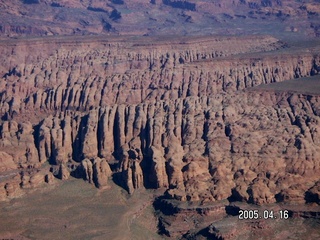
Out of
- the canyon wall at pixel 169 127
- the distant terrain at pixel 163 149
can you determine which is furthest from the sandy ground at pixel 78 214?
the canyon wall at pixel 169 127

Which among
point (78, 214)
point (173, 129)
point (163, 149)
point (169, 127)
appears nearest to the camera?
point (78, 214)

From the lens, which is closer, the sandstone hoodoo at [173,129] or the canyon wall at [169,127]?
the sandstone hoodoo at [173,129]

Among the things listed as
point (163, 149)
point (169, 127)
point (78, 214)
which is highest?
point (169, 127)

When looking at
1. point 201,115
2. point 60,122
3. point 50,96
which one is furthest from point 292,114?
point 50,96

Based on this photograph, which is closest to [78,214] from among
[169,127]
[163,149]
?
[163,149]

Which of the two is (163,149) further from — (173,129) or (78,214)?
(78,214)

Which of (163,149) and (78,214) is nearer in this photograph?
(78,214)

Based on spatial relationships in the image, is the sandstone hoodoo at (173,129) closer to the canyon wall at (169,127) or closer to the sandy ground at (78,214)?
the canyon wall at (169,127)

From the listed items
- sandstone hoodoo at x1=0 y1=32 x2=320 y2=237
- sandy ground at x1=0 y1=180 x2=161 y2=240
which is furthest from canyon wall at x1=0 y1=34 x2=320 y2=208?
sandy ground at x1=0 y1=180 x2=161 y2=240

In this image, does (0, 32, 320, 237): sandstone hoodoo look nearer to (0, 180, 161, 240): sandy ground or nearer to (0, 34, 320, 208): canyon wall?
(0, 34, 320, 208): canyon wall
